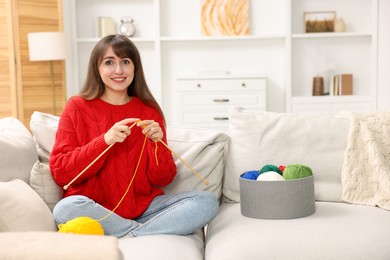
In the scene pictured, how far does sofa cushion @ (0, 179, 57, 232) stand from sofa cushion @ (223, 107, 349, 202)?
778 millimetres

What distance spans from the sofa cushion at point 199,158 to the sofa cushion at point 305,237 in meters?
0.26

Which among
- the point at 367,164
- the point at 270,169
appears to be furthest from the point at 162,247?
the point at 367,164

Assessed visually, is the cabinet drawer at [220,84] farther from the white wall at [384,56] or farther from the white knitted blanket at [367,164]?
the white knitted blanket at [367,164]

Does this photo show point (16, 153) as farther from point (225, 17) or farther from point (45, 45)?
point (225, 17)

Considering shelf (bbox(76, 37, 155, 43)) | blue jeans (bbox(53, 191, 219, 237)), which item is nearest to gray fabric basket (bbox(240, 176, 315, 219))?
blue jeans (bbox(53, 191, 219, 237))

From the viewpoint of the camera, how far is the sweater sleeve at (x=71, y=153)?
2297mm

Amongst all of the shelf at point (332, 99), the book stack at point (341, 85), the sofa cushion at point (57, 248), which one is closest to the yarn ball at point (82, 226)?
the sofa cushion at point (57, 248)

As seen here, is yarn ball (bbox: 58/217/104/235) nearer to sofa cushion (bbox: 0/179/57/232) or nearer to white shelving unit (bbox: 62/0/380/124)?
sofa cushion (bbox: 0/179/57/232)

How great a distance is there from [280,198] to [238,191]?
1.13 feet

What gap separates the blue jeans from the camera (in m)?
2.20

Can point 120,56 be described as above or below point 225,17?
below

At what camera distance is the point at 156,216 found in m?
2.28

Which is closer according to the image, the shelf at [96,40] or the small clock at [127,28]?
the shelf at [96,40]

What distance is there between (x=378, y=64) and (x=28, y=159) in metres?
4.07
